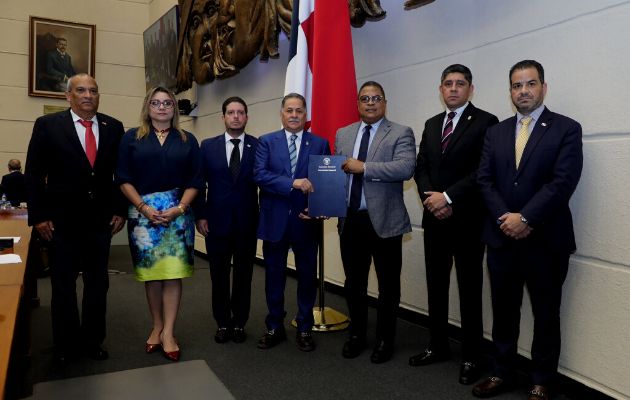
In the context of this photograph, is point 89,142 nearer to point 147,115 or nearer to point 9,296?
point 147,115

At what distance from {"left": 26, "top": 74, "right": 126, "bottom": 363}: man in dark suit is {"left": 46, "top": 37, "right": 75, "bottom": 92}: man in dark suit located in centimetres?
535

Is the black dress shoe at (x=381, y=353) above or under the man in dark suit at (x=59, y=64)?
under

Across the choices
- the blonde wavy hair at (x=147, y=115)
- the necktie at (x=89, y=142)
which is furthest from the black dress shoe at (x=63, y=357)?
the blonde wavy hair at (x=147, y=115)

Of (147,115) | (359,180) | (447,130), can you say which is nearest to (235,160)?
(147,115)

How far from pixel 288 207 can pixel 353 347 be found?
83 centimetres

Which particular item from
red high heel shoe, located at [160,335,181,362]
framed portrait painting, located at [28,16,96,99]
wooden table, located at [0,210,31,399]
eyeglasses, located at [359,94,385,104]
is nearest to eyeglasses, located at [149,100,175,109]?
wooden table, located at [0,210,31,399]

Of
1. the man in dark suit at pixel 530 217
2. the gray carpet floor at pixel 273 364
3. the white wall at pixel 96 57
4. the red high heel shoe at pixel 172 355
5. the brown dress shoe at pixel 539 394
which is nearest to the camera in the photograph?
the man in dark suit at pixel 530 217

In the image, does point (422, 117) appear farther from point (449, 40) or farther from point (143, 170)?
point (143, 170)

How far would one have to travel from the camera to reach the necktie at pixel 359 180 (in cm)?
269

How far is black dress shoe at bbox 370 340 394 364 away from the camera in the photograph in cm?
269

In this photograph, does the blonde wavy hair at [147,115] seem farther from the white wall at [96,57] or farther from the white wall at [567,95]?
the white wall at [96,57]

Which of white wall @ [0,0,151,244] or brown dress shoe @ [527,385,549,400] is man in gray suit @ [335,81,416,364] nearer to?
brown dress shoe @ [527,385,549,400]

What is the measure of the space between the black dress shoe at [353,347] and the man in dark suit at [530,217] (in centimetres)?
68

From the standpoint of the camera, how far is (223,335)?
9.91ft
